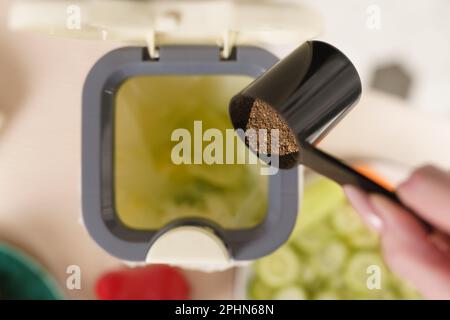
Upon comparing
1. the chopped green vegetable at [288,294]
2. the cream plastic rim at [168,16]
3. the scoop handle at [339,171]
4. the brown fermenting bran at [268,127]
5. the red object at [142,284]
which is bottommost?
the chopped green vegetable at [288,294]

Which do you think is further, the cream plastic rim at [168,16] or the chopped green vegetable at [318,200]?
the chopped green vegetable at [318,200]

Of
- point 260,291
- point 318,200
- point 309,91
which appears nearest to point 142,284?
point 260,291

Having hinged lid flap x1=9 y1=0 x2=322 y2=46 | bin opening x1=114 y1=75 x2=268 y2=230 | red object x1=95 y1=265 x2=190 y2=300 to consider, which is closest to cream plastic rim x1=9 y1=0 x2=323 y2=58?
hinged lid flap x1=9 y1=0 x2=322 y2=46

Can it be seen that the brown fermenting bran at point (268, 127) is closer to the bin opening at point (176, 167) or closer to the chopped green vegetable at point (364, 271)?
the bin opening at point (176, 167)

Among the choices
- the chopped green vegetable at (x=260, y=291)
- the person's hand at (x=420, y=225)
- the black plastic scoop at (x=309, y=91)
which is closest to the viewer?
the black plastic scoop at (x=309, y=91)

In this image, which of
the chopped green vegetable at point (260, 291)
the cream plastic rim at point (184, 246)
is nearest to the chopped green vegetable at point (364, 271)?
the chopped green vegetable at point (260, 291)

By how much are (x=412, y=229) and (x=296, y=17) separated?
29 centimetres

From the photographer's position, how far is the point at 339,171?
0.57m

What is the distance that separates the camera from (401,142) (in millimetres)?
718

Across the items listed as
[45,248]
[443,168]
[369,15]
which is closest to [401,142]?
[443,168]

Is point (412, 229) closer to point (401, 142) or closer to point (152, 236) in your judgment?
point (401, 142)

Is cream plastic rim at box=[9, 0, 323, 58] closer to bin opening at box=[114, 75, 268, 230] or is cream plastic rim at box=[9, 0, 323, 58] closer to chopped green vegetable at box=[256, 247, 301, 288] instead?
bin opening at box=[114, 75, 268, 230]

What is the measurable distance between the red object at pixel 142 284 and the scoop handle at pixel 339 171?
269 mm

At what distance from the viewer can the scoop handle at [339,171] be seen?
54 cm
